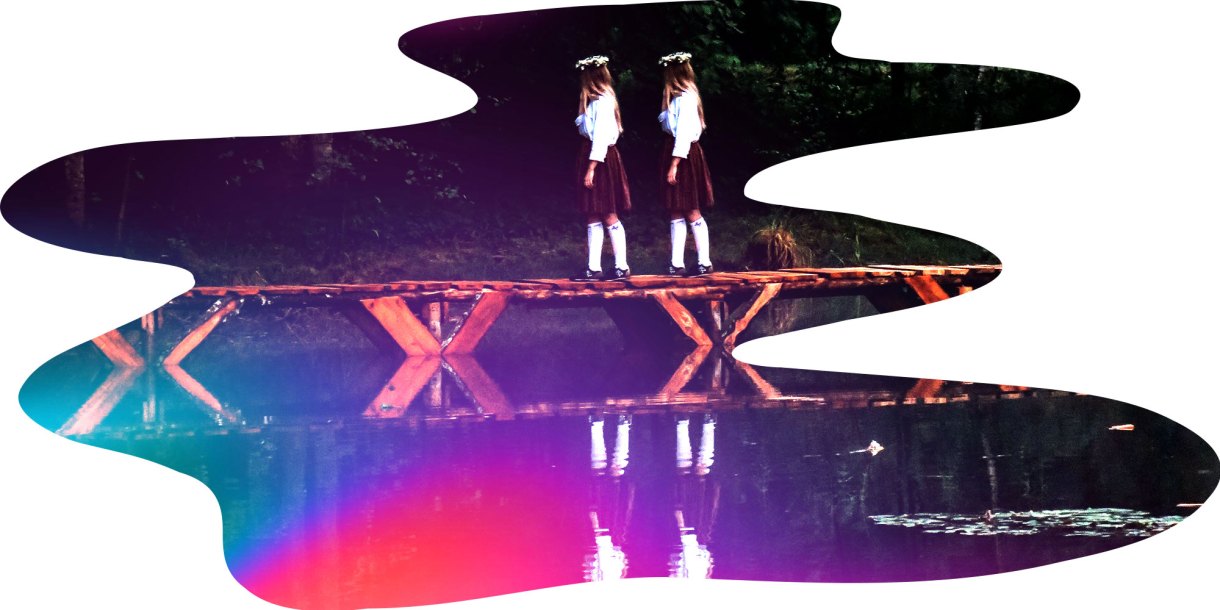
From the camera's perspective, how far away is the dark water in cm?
545

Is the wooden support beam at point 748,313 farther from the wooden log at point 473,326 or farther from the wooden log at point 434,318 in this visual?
the wooden log at point 434,318

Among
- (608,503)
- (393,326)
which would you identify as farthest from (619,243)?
(608,503)

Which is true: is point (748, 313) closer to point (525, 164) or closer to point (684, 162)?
point (684, 162)

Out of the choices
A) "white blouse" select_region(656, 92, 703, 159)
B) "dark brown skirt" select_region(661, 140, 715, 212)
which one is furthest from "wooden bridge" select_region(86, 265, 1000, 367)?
"white blouse" select_region(656, 92, 703, 159)

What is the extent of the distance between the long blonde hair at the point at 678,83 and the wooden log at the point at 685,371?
831 millimetres

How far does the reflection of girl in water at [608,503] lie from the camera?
5418 mm

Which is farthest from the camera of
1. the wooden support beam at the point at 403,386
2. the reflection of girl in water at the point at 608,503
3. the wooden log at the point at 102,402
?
the wooden support beam at the point at 403,386

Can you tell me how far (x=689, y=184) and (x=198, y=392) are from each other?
1.90m

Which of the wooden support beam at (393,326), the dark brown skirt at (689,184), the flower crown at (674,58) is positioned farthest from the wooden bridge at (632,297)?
the flower crown at (674,58)

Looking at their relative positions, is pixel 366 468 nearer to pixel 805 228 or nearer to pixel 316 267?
pixel 316 267

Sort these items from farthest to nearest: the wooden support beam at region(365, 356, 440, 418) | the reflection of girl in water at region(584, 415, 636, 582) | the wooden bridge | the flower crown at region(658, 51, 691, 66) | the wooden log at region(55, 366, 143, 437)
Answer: the flower crown at region(658, 51, 691, 66)
the wooden bridge
the wooden support beam at region(365, 356, 440, 418)
the wooden log at region(55, 366, 143, 437)
the reflection of girl in water at region(584, 415, 636, 582)

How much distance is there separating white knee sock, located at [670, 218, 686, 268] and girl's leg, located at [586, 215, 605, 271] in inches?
10.3

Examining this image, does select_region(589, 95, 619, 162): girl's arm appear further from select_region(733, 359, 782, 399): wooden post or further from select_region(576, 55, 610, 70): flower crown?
select_region(733, 359, 782, 399): wooden post

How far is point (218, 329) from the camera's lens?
6.00 m
